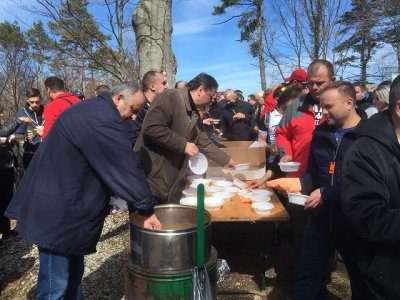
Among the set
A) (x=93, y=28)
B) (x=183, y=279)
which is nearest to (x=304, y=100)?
(x=183, y=279)

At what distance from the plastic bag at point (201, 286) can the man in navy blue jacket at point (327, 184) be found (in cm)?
78

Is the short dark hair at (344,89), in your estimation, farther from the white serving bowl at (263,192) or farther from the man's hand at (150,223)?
the man's hand at (150,223)

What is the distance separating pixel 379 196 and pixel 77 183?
5.03ft

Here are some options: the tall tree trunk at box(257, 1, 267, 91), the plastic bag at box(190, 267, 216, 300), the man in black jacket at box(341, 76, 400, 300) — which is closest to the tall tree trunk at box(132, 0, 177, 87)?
the plastic bag at box(190, 267, 216, 300)

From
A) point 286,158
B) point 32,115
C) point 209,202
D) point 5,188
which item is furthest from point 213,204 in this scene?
point 32,115

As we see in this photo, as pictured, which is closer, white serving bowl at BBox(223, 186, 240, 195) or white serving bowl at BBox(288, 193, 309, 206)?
white serving bowl at BBox(288, 193, 309, 206)

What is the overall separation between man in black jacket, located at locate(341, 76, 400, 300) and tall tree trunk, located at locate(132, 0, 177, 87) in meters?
3.61

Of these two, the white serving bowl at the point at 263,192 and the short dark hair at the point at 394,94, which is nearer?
the short dark hair at the point at 394,94

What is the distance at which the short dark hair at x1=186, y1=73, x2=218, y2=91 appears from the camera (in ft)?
10.7

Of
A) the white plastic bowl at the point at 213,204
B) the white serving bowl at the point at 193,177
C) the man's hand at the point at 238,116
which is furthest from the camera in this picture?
the man's hand at the point at 238,116

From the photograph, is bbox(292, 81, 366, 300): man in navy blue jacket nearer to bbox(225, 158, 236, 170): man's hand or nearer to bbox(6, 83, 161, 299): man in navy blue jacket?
bbox(6, 83, 161, 299): man in navy blue jacket

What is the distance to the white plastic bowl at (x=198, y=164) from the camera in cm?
371

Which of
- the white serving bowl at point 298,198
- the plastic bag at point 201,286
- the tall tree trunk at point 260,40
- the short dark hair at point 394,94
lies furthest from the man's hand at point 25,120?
the tall tree trunk at point 260,40

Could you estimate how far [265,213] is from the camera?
281 centimetres
